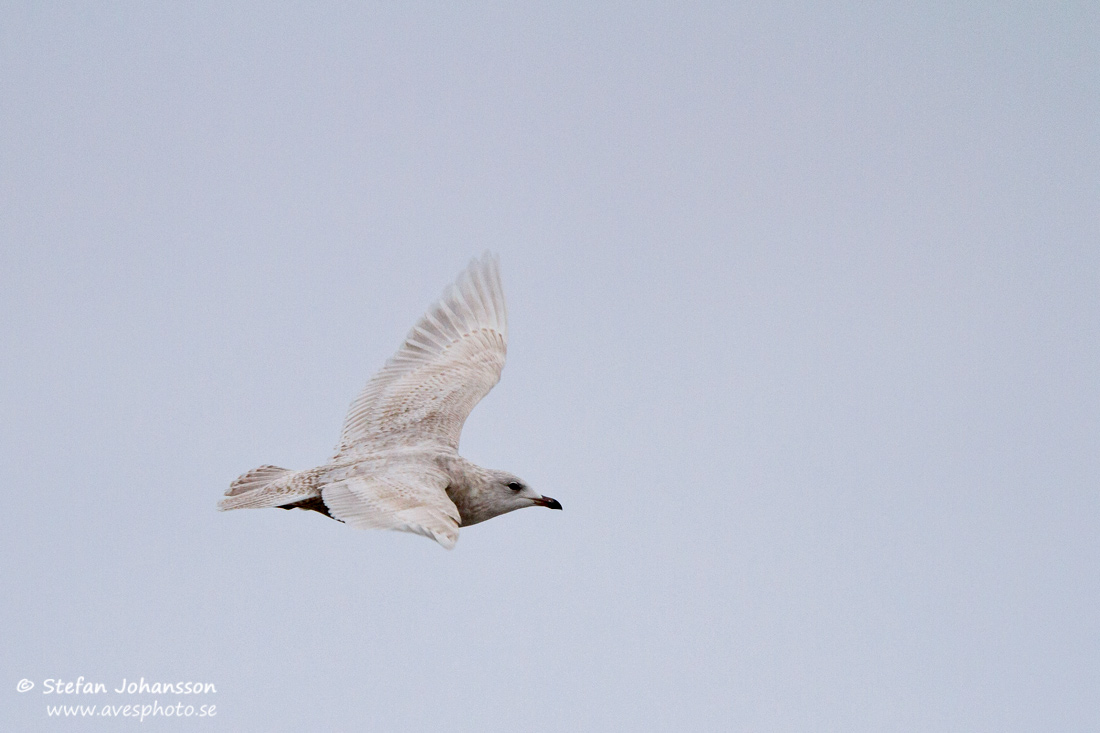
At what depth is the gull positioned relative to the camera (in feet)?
49.3

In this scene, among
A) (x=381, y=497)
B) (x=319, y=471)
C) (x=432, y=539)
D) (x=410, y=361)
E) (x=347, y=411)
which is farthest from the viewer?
(x=410, y=361)

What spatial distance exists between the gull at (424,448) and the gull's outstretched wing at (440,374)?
16mm

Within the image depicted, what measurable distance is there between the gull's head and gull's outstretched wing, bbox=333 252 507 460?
1382mm

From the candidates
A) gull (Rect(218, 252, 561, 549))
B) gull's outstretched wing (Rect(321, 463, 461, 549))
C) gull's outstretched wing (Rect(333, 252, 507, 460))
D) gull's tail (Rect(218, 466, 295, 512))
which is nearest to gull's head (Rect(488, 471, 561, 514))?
gull (Rect(218, 252, 561, 549))

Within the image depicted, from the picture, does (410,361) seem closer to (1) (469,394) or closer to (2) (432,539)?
(1) (469,394)

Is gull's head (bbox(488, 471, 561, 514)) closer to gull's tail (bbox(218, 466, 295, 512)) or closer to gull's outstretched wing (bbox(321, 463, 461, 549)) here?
gull's outstretched wing (bbox(321, 463, 461, 549))

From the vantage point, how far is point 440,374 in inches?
802

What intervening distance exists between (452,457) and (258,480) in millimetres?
2506

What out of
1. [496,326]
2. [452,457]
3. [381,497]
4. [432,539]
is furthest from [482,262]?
[432,539]

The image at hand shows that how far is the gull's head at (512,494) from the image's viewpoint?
17250 mm

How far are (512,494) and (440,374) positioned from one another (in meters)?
3.61

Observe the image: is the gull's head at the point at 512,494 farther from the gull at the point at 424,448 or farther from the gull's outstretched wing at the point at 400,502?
the gull's outstretched wing at the point at 400,502

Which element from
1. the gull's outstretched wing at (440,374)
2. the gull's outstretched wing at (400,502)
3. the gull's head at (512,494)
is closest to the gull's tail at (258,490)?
the gull's outstretched wing at (400,502)

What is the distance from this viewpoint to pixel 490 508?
1727 centimetres
